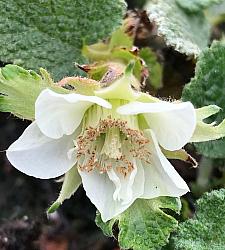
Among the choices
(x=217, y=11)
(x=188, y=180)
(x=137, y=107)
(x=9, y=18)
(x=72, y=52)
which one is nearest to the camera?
(x=137, y=107)

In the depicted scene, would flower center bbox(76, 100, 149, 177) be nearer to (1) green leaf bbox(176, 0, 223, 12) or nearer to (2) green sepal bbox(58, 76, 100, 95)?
(2) green sepal bbox(58, 76, 100, 95)

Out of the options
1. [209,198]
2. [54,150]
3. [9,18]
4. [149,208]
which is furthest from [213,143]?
[9,18]

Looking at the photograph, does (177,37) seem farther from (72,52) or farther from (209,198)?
(209,198)

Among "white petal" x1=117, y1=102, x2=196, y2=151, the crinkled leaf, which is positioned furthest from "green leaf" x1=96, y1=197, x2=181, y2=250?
the crinkled leaf

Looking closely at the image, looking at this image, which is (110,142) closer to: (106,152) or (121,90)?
(106,152)

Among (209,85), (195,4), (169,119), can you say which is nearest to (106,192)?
(169,119)

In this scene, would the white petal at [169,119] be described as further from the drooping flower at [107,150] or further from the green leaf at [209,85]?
the green leaf at [209,85]

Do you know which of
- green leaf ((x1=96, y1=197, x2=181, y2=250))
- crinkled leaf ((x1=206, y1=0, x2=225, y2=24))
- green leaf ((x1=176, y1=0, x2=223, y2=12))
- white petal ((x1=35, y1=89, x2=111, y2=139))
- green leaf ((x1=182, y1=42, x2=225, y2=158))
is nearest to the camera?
white petal ((x1=35, y1=89, x2=111, y2=139))
